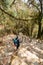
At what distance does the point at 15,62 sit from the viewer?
8.83m

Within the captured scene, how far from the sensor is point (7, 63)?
354 inches

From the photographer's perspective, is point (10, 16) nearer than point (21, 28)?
Yes

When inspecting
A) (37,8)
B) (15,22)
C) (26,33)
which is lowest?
(26,33)

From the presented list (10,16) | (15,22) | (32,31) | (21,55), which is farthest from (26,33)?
(21,55)

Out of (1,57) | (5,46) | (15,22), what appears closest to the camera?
(1,57)

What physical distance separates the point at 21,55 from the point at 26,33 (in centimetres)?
829

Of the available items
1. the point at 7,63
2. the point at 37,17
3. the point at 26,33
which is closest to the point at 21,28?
the point at 26,33

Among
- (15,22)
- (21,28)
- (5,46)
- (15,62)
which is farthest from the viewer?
(21,28)

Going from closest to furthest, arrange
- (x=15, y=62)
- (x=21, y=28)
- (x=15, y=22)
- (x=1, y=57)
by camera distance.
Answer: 1. (x=15, y=62)
2. (x=1, y=57)
3. (x=15, y=22)
4. (x=21, y=28)

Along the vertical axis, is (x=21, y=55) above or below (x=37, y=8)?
below

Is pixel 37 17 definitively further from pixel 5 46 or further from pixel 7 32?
pixel 5 46

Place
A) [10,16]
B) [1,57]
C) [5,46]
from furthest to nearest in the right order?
[10,16] → [5,46] → [1,57]

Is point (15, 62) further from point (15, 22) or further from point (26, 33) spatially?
point (26, 33)

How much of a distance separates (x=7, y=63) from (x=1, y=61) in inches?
16.6
